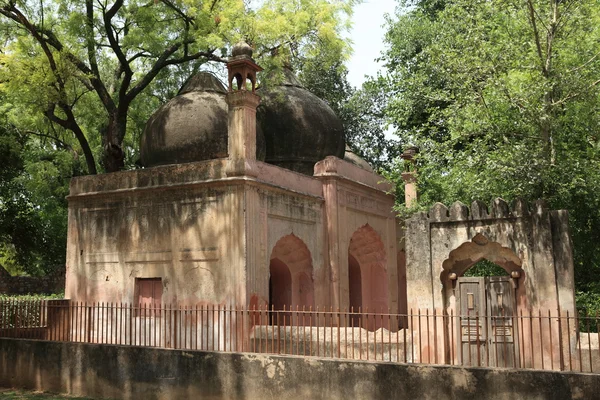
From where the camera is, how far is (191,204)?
39.3 ft

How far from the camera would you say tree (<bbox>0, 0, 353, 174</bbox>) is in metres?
14.6

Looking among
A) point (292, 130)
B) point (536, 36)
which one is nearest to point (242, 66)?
point (292, 130)

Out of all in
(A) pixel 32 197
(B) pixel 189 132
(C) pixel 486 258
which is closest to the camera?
(C) pixel 486 258

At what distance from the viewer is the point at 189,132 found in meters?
13.5

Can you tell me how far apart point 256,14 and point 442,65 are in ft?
18.3

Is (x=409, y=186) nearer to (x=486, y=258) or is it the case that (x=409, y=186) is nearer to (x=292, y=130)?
(x=292, y=130)

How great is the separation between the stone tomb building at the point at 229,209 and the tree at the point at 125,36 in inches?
52.8

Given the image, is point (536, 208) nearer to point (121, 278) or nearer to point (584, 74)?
point (584, 74)

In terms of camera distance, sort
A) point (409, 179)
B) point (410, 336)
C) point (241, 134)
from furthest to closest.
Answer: point (409, 179), point (241, 134), point (410, 336)

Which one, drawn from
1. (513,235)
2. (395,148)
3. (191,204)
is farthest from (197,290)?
(395,148)

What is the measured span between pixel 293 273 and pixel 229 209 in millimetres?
2750

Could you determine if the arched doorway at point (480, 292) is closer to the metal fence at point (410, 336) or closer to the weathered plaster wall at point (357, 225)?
the metal fence at point (410, 336)

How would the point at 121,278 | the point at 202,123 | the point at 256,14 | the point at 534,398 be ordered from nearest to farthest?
the point at 534,398, the point at 121,278, the point at 202,123, the point at 256,14

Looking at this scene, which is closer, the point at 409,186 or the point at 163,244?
the point at 163,244
